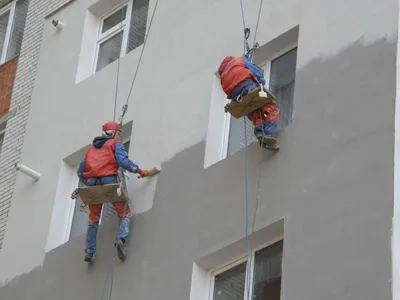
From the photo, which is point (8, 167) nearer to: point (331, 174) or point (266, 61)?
point (266, 61)

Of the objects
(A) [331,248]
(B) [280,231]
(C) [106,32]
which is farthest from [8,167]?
(A) [331,248]

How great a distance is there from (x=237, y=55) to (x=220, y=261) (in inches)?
100

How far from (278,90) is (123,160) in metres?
2.02

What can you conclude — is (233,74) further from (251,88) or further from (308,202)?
(308,202)

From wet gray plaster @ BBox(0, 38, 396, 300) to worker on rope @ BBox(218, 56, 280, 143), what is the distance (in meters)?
0.22


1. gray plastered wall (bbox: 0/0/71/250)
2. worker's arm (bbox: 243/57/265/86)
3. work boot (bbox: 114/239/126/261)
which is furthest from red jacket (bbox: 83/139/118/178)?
gray plastered wall (bbox: 0/0/71/250)

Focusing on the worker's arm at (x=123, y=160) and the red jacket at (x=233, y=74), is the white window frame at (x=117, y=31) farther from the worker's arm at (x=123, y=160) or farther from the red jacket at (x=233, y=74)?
the red jacket at (x=233, y=74)

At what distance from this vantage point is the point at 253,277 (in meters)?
12.2

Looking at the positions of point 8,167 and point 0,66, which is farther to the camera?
point 0,66

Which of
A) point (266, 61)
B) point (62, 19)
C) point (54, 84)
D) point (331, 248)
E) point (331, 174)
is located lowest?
point (331, 248)

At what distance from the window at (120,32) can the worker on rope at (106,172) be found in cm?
239

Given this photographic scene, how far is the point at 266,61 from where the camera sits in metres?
13.7

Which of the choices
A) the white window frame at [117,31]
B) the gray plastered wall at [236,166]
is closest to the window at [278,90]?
the gray plastered wall at [236,166]

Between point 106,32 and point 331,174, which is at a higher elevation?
point 106,32
